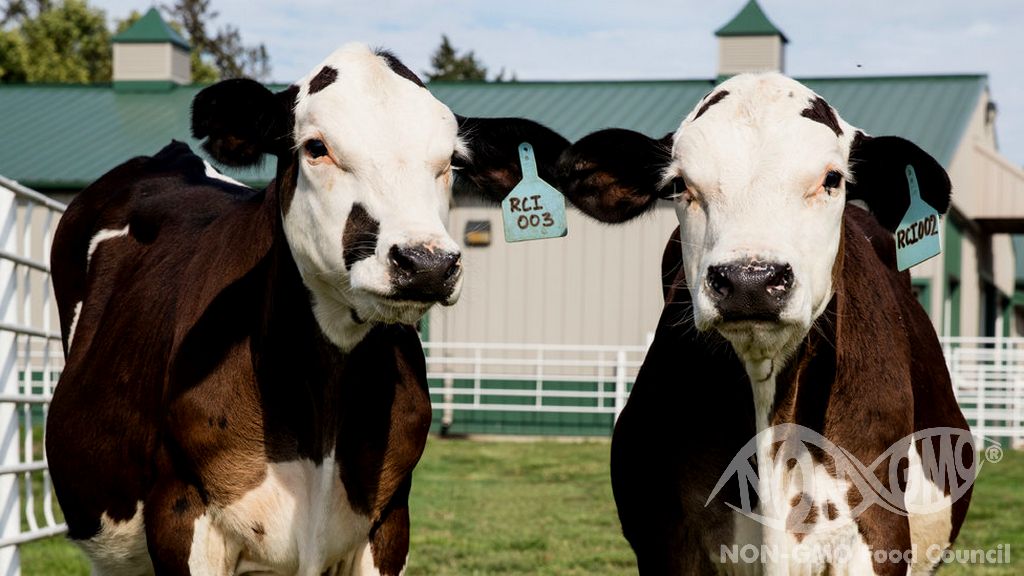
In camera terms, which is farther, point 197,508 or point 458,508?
point 458,508

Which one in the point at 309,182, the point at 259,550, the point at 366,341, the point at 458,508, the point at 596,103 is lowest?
the point at 458,508

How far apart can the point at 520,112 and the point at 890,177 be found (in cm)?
1856

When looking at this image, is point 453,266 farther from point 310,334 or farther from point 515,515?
point 515,515

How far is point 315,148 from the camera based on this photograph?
4312 millimetres

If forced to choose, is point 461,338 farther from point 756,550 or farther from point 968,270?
point 756,550

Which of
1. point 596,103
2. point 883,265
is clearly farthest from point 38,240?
point 883,265

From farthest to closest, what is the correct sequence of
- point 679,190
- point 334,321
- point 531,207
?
point 531,207
point 679,190
point 334,321

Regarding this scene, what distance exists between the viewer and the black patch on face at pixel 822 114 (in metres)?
4.54

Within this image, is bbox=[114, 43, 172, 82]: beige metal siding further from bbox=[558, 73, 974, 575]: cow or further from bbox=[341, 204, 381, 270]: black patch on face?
bbox=[341, 204, 381, 270]: black patch on face

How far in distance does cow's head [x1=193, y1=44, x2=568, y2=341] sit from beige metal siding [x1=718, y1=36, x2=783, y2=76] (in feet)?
66.7

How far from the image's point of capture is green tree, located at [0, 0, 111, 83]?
39438 millimetres

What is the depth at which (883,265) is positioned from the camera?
18.4ft

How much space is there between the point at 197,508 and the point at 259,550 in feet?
0.76

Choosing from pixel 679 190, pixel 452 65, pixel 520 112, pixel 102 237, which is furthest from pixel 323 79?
pixel 452 65
